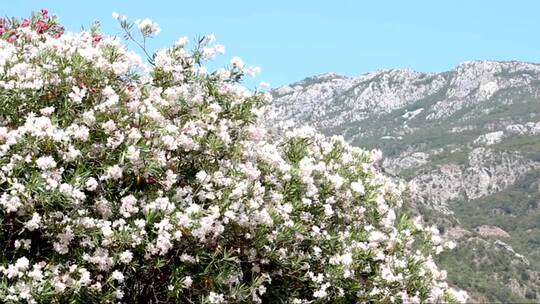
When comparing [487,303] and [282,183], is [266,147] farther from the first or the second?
[487,303]

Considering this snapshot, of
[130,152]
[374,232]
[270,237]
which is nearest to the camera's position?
[130,152]

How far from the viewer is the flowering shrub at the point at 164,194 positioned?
5391 mm

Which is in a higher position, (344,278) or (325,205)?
(325,205)

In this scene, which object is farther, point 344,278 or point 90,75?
point 344,278

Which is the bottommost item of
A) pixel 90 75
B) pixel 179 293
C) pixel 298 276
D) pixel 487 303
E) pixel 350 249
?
pixel 179 293

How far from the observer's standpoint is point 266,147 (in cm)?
755

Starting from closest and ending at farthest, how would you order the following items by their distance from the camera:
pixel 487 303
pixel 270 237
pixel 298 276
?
pixel 270 237 < pixel 298 276 < pixel 487 303

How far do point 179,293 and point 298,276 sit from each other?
5.46 ft

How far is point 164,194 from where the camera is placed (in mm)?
6086

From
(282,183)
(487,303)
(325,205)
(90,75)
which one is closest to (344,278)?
(325,205)

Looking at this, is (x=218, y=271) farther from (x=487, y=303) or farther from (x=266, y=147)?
(x=487, y=303)

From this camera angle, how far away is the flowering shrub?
5391 mm

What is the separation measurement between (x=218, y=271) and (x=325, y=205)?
1896 millimetres

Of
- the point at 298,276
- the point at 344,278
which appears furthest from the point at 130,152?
the point at 344,278
